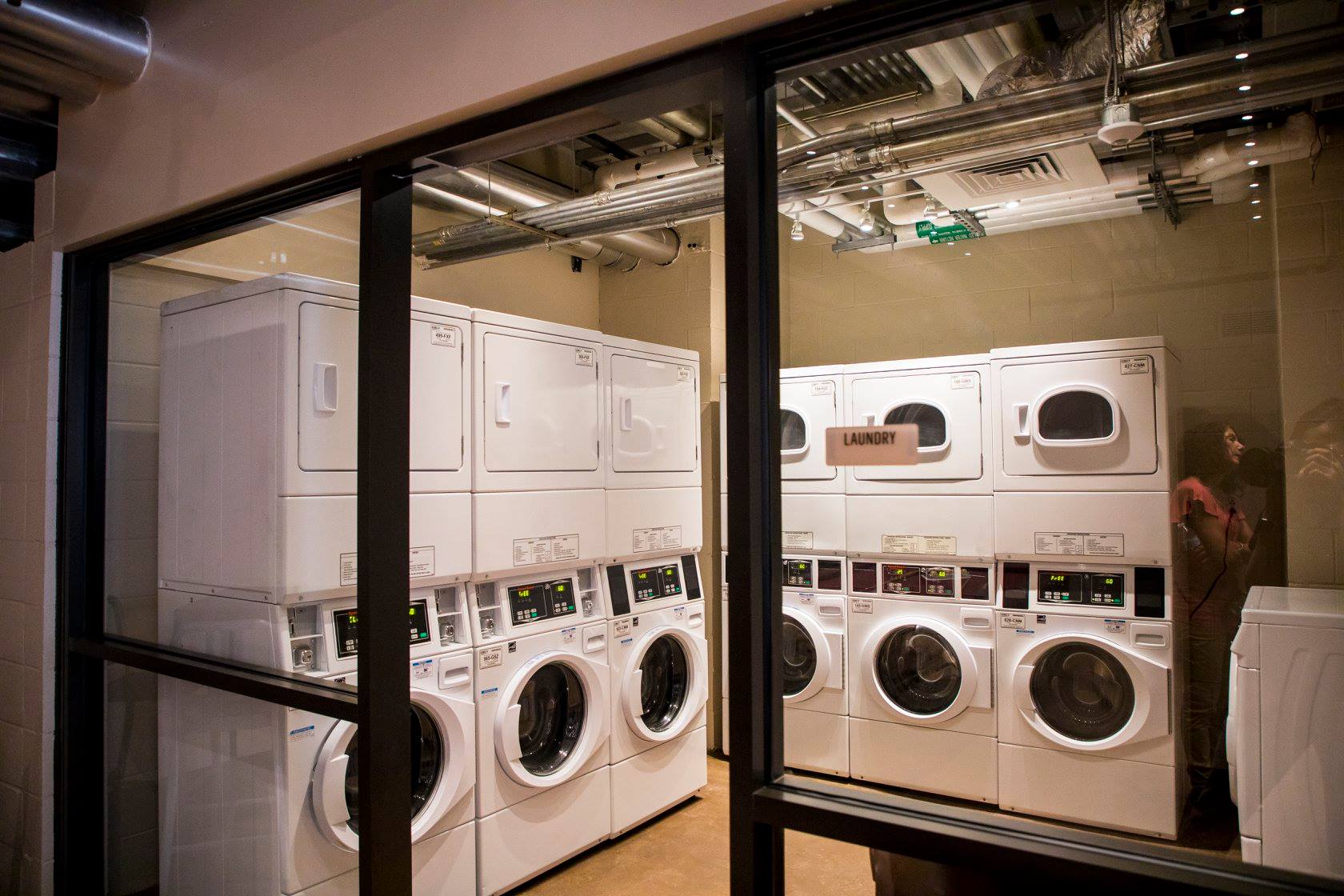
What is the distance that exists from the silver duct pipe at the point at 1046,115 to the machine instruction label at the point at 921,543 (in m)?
0.78

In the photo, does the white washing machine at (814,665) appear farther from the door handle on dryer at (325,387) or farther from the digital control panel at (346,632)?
the door handle on dryer at (325,387)

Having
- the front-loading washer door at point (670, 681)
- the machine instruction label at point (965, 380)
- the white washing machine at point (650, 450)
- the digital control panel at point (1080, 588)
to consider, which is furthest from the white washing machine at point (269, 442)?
the digital control panel at point (1080, 588)

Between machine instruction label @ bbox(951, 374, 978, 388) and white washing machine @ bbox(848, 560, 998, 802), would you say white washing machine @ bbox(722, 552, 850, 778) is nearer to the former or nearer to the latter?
white washing machine @ bbox(848, 560, 998, 802)

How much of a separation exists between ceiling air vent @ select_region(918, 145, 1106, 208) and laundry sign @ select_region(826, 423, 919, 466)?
1.77 feet

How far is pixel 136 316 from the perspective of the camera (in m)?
2.86

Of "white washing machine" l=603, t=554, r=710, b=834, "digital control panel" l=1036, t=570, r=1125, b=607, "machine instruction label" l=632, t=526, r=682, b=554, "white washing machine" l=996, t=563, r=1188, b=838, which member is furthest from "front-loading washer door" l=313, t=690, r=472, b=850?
"digital control panel" l=1036, t=570, r=1125, b=607

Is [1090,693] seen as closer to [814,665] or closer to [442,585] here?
[814,665]

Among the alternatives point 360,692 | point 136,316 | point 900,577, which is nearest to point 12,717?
point 136,316

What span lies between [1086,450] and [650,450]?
7.71 ft

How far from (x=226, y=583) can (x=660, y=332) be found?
297cm

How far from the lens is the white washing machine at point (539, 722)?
3049mm

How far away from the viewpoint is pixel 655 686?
3910 millimetres

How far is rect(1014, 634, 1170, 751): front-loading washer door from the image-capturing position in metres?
1.53

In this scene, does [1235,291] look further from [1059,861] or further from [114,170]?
[114,170]
